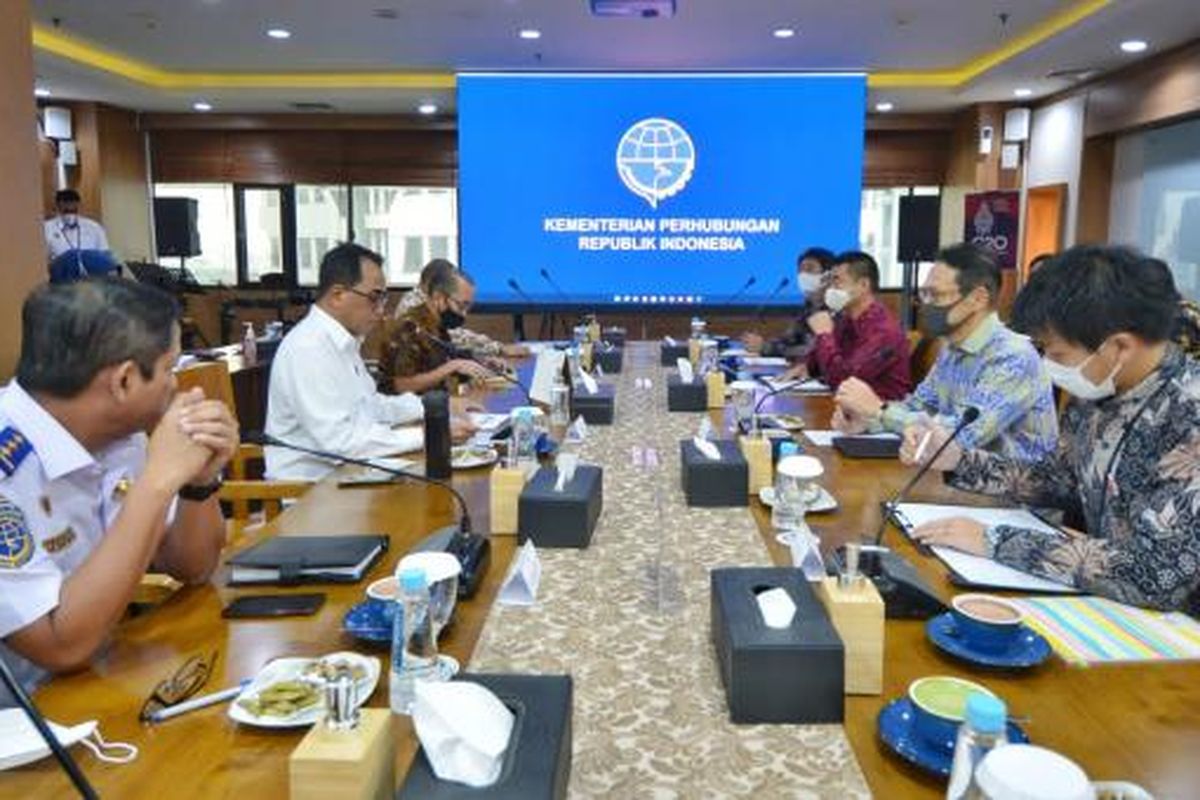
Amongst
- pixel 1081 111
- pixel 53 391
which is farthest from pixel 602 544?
pixel 1081 111

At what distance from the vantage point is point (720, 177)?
5488 mm

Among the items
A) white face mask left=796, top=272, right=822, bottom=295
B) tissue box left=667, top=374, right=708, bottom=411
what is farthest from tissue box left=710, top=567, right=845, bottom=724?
white face mask left=796, top=272, right=822, bottom=295

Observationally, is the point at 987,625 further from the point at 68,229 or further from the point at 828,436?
the point at 68,229

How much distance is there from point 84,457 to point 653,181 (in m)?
4.50

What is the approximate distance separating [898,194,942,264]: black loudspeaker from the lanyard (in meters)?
6.56

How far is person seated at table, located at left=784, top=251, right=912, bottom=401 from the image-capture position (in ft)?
12.3

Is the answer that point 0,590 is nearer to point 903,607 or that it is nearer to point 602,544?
point 602,544

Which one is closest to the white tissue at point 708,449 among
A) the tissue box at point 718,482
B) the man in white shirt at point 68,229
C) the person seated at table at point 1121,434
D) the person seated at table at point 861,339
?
the tissue box at point 718,482

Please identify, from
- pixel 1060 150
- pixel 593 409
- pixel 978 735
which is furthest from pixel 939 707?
pixel 1060 150

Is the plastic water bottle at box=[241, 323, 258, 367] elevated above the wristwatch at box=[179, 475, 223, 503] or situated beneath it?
situated beneath

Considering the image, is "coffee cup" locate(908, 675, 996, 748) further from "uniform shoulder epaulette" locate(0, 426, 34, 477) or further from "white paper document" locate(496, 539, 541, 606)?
"uniform shoulder epaulette" locate(0, 426, 34, 477)

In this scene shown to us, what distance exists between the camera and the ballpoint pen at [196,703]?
109cm

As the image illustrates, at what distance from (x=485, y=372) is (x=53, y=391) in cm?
257

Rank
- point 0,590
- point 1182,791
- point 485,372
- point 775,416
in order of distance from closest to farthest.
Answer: point 1182,791
point 0,590
point 775,416
point 485,372
